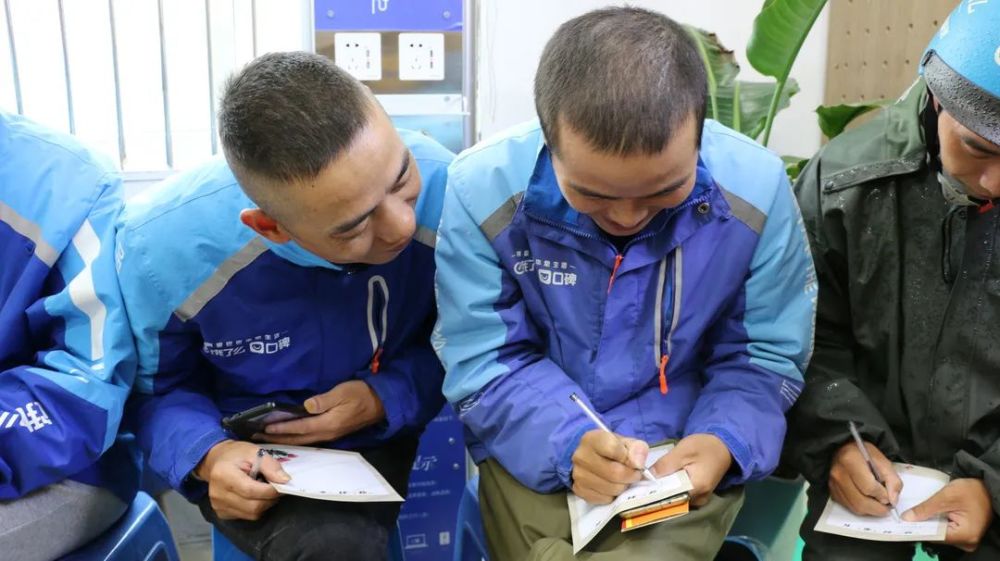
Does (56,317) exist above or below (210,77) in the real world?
below

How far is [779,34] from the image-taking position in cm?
200

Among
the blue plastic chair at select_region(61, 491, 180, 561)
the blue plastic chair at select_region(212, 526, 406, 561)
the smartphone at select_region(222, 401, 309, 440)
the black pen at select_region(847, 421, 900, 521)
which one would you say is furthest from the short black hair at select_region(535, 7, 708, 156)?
the blue plastic chair at select_region(61, 491, 180, 561)

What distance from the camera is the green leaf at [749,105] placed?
7.36ft

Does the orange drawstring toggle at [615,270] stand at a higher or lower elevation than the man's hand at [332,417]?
higher

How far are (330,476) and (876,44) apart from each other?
6.33ft

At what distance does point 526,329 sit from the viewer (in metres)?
1.28

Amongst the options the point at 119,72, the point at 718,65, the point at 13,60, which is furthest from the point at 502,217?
the point at 13,60

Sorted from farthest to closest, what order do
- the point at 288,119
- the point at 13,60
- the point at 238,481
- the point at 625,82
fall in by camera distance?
the point at 13,60 → the point at 238,481 → the point at 288,119 → the point at 625,82

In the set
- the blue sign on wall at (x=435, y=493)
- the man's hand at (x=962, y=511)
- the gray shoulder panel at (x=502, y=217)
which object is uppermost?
the gray shoulder panel at (x=502, y=217)

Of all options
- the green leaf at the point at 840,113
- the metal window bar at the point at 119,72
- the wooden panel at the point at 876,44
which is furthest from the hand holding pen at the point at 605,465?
the wooden panel at the point at 876,44

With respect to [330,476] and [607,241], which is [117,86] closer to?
[330,476]

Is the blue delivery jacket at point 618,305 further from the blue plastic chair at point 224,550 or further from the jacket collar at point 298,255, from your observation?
the blue plastic chair at point 224,550

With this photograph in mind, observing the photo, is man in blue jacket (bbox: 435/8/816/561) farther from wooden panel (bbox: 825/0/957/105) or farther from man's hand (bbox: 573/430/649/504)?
wooden panel (bbox: 825/0/957/105)

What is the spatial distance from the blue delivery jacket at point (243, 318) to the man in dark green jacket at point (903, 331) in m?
0.60
